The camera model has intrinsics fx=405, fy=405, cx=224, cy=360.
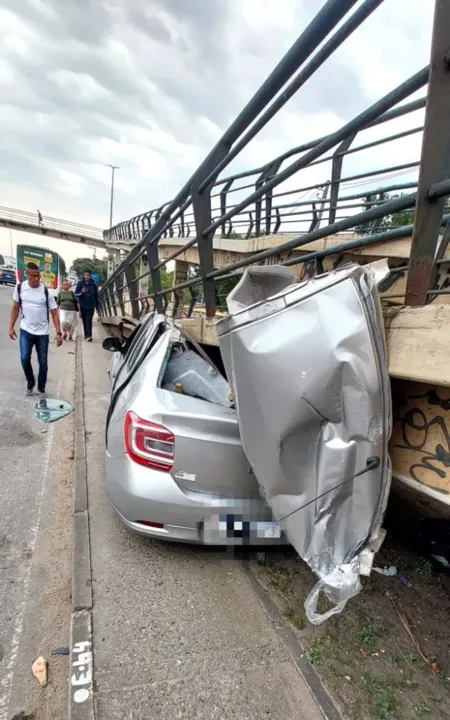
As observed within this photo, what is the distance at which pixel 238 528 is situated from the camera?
249 centimetres

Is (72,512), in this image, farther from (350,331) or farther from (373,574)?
(350,331)

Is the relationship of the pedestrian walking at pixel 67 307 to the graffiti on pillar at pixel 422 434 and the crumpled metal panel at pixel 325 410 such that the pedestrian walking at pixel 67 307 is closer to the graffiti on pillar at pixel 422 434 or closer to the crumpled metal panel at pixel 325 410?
the crumpled metal panel at pixel 325 410

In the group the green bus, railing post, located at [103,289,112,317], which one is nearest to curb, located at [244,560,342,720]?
railing post, located at [103,289,112,317]

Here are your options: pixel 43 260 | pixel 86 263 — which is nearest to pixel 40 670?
pixel 43 260

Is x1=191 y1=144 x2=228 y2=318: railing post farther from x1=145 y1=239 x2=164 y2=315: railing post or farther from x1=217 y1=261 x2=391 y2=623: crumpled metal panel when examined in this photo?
x1=145 y1=239 x2=164 y2=315: railing post

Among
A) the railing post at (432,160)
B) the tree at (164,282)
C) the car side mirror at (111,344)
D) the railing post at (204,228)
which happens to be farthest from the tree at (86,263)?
the railing post at (432,160)

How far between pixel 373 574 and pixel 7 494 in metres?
2.96

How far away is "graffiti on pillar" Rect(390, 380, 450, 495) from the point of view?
1.78 meters

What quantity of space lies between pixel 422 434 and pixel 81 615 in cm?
199

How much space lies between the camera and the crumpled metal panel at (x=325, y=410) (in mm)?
1562

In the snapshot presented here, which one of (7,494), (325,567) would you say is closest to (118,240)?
(7,494)

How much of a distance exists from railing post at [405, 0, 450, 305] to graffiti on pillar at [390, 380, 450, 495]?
18.1 inches

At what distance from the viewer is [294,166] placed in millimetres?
2453

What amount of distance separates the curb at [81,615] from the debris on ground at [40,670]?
159 mm
